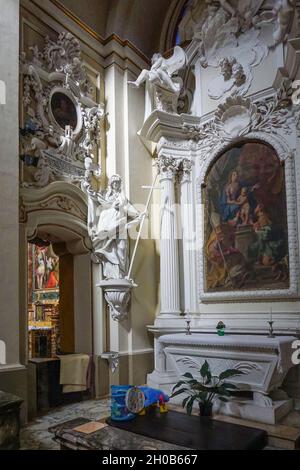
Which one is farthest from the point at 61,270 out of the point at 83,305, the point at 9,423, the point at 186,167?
the point at 9,423

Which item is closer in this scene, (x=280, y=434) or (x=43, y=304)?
(x=280, y=434)

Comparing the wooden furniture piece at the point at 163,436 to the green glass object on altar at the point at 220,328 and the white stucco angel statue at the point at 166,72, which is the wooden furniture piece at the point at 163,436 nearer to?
the green glass object on altar at the point at 220,328

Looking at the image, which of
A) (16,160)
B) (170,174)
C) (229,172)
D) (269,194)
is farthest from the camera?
(170,174)

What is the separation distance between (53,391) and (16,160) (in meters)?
3.20

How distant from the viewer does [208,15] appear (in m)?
6.87

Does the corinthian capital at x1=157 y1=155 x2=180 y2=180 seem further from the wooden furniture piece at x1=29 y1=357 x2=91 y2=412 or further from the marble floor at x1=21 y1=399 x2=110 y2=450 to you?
the marble floor at x1=21 y1=399 x2=110 y2=450

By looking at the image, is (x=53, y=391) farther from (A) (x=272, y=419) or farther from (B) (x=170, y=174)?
(B) (x=170, y=174)

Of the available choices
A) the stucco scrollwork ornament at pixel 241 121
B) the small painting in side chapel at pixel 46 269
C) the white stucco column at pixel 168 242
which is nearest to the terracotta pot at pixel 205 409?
the white stucco column at pixel 168 242

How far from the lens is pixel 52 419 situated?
509cm

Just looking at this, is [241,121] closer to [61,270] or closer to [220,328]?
[220,328]

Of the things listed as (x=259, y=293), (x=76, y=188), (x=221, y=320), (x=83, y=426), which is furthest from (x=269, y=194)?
(x=83, y=426)

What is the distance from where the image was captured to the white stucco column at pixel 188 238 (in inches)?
260

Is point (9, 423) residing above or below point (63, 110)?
below

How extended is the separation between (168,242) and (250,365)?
2.51m
